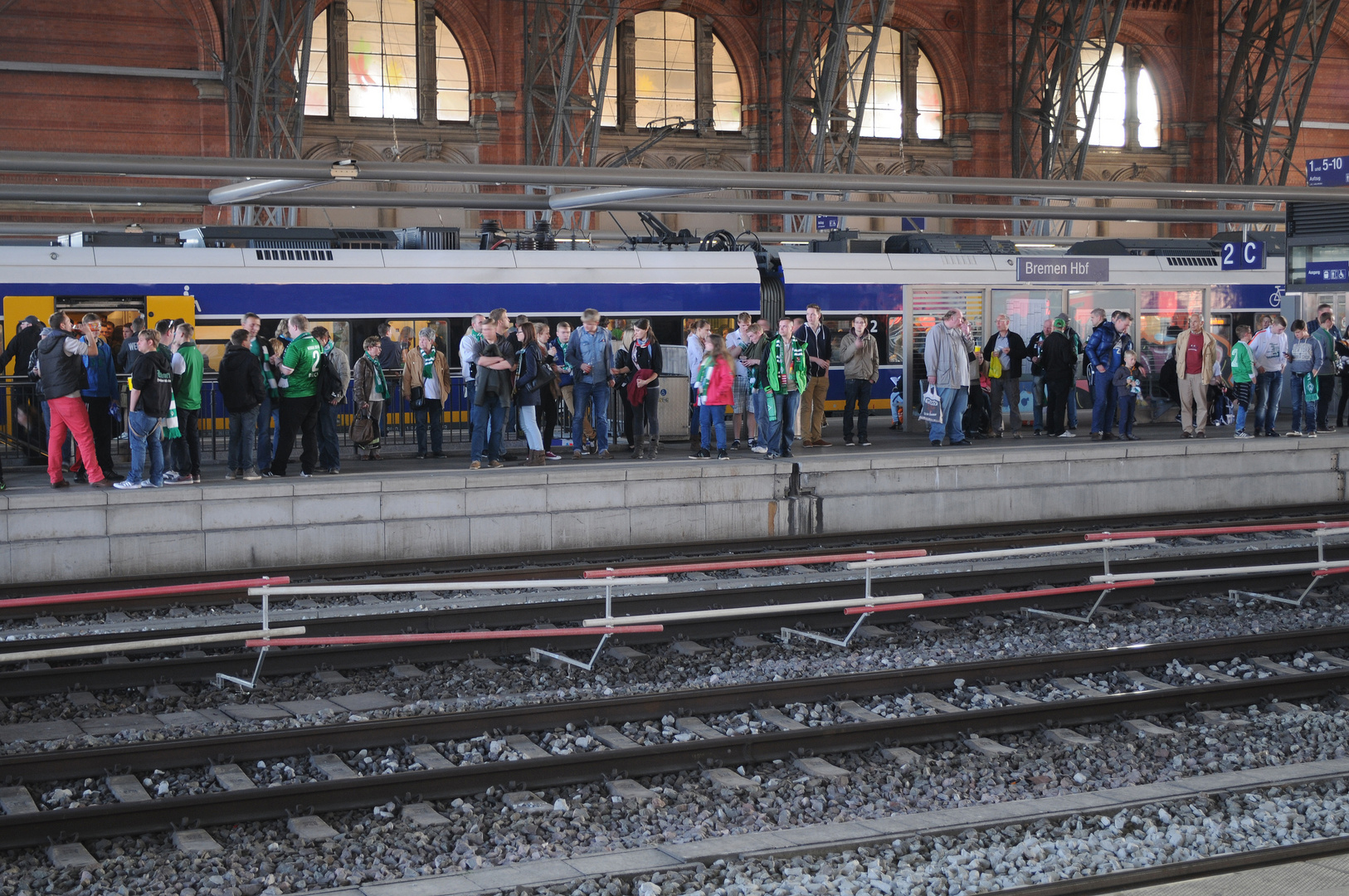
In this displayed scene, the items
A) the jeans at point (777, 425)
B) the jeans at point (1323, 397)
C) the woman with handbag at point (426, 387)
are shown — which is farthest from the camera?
the jeans at point (1323, 397)

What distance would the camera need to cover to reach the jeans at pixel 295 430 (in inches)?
637

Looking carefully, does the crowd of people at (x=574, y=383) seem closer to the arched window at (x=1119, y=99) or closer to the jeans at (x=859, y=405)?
the jeans at (x=859, y=405)

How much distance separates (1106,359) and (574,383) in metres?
7.49

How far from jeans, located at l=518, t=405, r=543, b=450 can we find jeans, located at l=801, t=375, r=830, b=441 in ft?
15.5

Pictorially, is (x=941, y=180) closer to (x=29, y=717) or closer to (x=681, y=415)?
(x=681, y=415)

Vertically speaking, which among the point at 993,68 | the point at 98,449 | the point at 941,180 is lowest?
the point at 98,449

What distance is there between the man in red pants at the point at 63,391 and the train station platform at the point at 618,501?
21.3 inches

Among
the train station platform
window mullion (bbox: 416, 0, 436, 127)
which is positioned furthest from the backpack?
window mullion (bbox: 416, 0, 436, 127)

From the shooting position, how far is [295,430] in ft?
53.4

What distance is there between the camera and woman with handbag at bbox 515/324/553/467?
17031 millimetres

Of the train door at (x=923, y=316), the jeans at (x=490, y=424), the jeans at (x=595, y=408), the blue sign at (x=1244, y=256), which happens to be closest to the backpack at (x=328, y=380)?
the jeans at (x=490, y=424)

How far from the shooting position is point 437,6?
3894 centimetres

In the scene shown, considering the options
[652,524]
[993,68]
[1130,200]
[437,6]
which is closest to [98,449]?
[652,524]

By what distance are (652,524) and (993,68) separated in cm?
3286
